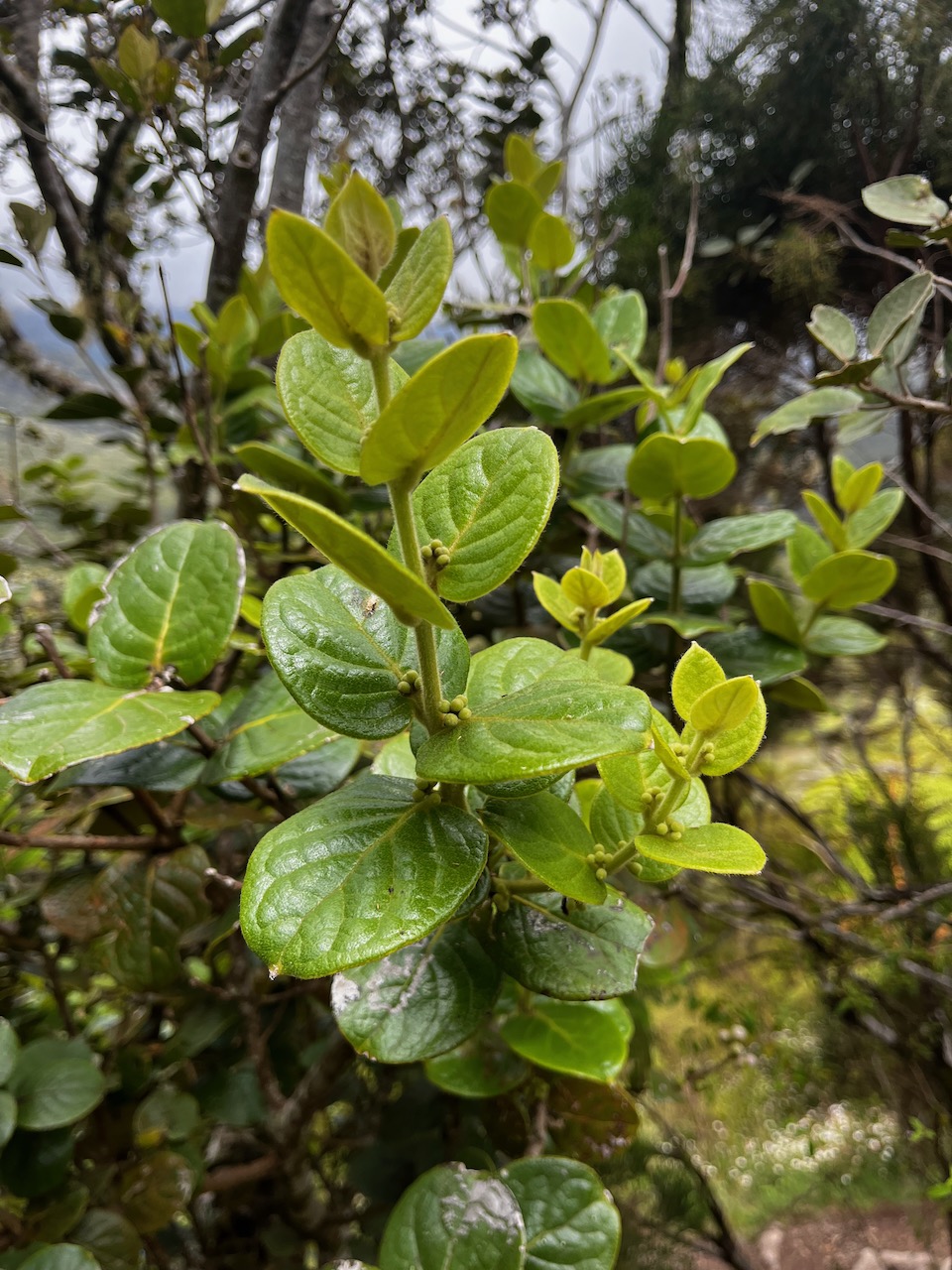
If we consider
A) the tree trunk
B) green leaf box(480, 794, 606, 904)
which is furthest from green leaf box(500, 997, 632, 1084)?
the tree trunk

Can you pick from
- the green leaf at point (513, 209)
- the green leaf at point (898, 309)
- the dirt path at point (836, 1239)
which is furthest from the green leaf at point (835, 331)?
the dirt path at point (836, 1239)

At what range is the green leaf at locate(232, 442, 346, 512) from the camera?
53 centimetres

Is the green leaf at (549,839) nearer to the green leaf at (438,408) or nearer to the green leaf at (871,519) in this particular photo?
the green leaf at (438,408)

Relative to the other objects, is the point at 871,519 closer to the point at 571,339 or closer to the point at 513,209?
the point at 571,339

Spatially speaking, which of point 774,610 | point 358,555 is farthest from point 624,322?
point 358,555

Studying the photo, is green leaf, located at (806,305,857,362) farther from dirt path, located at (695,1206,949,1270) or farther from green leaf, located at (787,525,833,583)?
dirt path, located at (695,1206,949,1270)

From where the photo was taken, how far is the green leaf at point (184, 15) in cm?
66

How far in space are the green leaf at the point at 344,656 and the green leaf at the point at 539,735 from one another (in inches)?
1.2

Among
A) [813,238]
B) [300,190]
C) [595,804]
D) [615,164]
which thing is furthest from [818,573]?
[615,164]

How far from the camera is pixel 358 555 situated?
→ 21cm

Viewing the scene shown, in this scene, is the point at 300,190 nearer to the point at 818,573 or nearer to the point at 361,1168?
the point at 818,573

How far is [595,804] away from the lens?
0.33 metres

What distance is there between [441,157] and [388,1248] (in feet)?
5.71

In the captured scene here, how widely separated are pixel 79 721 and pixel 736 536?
53 cm
